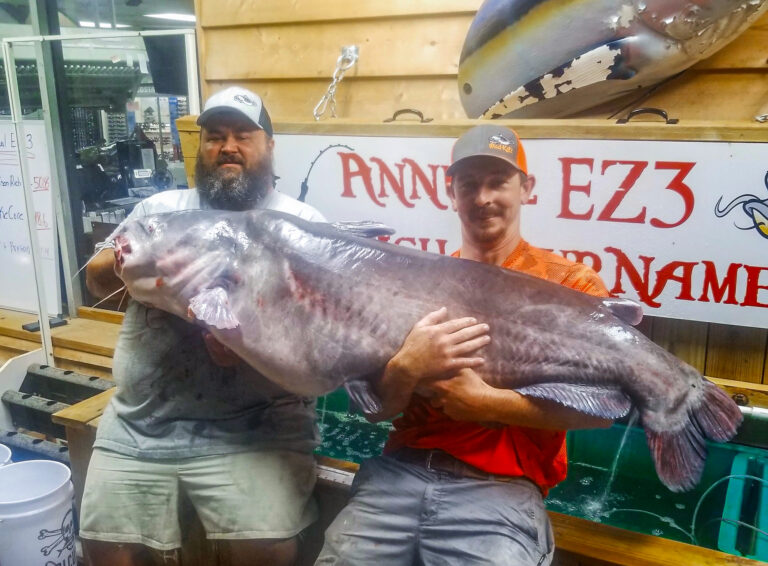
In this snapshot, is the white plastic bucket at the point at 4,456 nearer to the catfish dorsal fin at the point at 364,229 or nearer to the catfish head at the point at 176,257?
the catfish head at the point at 176,257

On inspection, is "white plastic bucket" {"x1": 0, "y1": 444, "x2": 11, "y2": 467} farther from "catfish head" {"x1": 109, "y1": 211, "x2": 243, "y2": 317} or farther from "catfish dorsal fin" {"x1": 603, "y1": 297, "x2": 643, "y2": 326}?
"catfish dorsal fin" {"x1": 603, "y1": 297, "x2": 643, "y2": 326}

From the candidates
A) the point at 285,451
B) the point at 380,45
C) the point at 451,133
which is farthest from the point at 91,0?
the point at 285,451

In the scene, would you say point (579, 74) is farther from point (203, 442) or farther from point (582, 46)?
point (203, 442)

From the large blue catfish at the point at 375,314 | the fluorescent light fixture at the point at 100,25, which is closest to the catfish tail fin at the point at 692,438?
the large blue catfish at the point at 375,314

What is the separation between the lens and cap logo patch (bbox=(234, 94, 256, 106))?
2002mm

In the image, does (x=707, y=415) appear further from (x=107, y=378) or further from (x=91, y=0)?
(x=91, y=0)

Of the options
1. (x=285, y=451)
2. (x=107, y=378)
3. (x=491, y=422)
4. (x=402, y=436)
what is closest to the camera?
(x=491, y=422)

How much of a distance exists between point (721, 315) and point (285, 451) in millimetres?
1650

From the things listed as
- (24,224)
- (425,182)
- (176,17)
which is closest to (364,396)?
(425,182)

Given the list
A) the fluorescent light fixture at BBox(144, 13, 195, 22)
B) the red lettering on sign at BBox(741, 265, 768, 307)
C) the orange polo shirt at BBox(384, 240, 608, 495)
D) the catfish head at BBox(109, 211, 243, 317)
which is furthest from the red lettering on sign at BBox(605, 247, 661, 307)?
the fluorescent light fixture at BBox(144, 13, 195, 22)

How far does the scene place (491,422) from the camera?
1.56 m

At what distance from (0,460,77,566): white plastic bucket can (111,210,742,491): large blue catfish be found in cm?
103

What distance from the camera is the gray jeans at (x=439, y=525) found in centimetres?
153

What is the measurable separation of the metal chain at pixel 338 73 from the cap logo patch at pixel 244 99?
1.01 m
